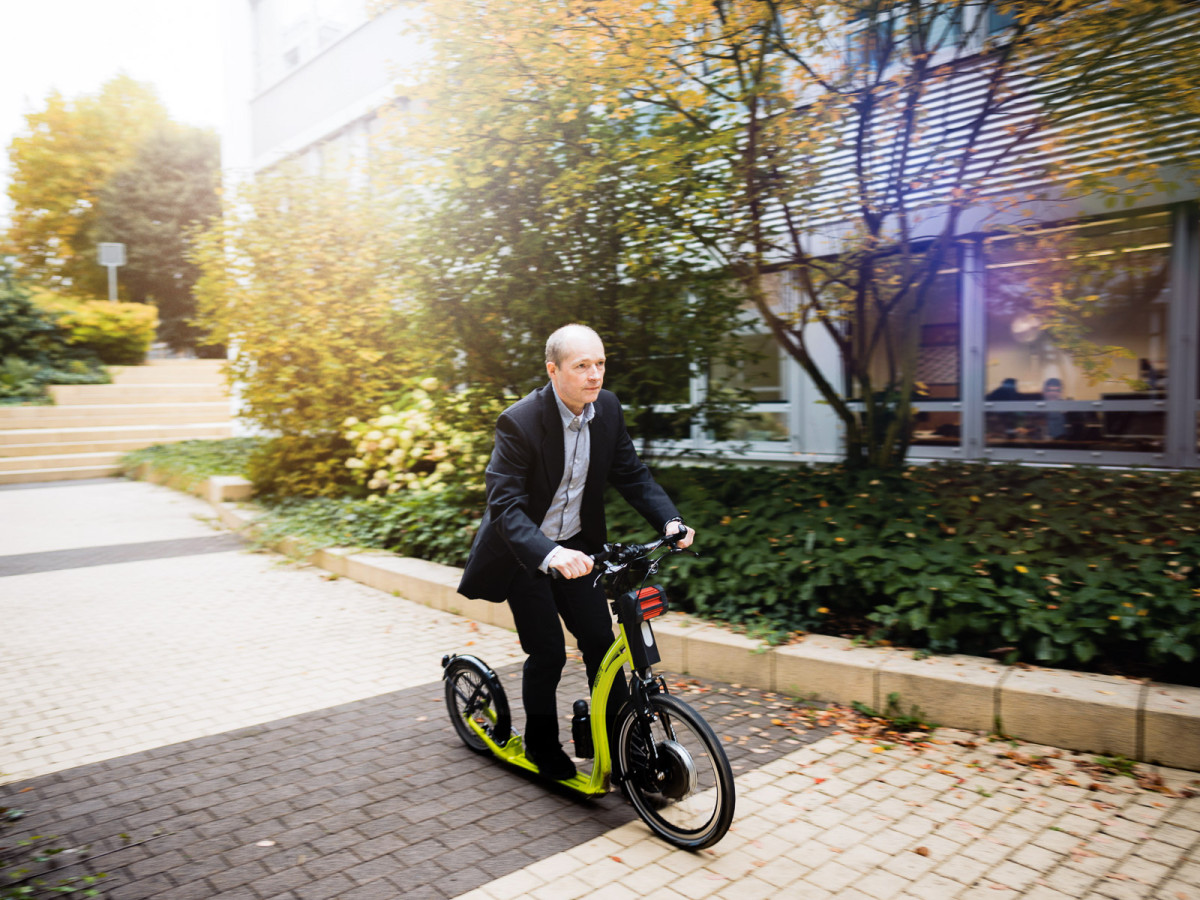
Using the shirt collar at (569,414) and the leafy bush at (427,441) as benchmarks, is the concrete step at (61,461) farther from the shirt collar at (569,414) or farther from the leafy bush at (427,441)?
the shirt collar at (569,414)

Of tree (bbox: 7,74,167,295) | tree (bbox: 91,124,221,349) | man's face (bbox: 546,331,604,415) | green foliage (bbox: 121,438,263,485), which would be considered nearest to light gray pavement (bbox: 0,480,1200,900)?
man's face (bbox: 546,331,604,415)

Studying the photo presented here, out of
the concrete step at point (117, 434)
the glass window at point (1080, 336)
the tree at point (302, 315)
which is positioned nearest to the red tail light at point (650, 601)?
the glass window at point (1080, 336)

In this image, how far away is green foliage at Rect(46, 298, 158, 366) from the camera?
2330 centimetres

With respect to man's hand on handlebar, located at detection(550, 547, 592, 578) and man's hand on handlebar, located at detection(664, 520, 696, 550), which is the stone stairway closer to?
man's hand on handlebar, located at detection(664, 520, 696, 550)

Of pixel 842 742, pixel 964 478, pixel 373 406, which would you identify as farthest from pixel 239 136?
pixel 842 742

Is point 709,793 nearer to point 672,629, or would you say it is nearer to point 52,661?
point 672,629

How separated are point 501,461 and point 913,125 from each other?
4.86 metres

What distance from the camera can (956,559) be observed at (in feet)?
16.9

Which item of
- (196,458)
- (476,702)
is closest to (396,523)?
(476,702)

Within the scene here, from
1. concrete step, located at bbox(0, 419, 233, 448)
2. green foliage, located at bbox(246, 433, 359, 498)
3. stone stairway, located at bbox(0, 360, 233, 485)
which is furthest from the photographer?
concrete step, located at bbox(0, 419, 233, 448)

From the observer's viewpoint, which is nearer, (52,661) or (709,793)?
(709,793)

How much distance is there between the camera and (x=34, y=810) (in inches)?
146

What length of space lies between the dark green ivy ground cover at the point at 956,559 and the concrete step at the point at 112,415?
1590 centimetres

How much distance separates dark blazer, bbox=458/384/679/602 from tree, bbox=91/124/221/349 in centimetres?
3351
